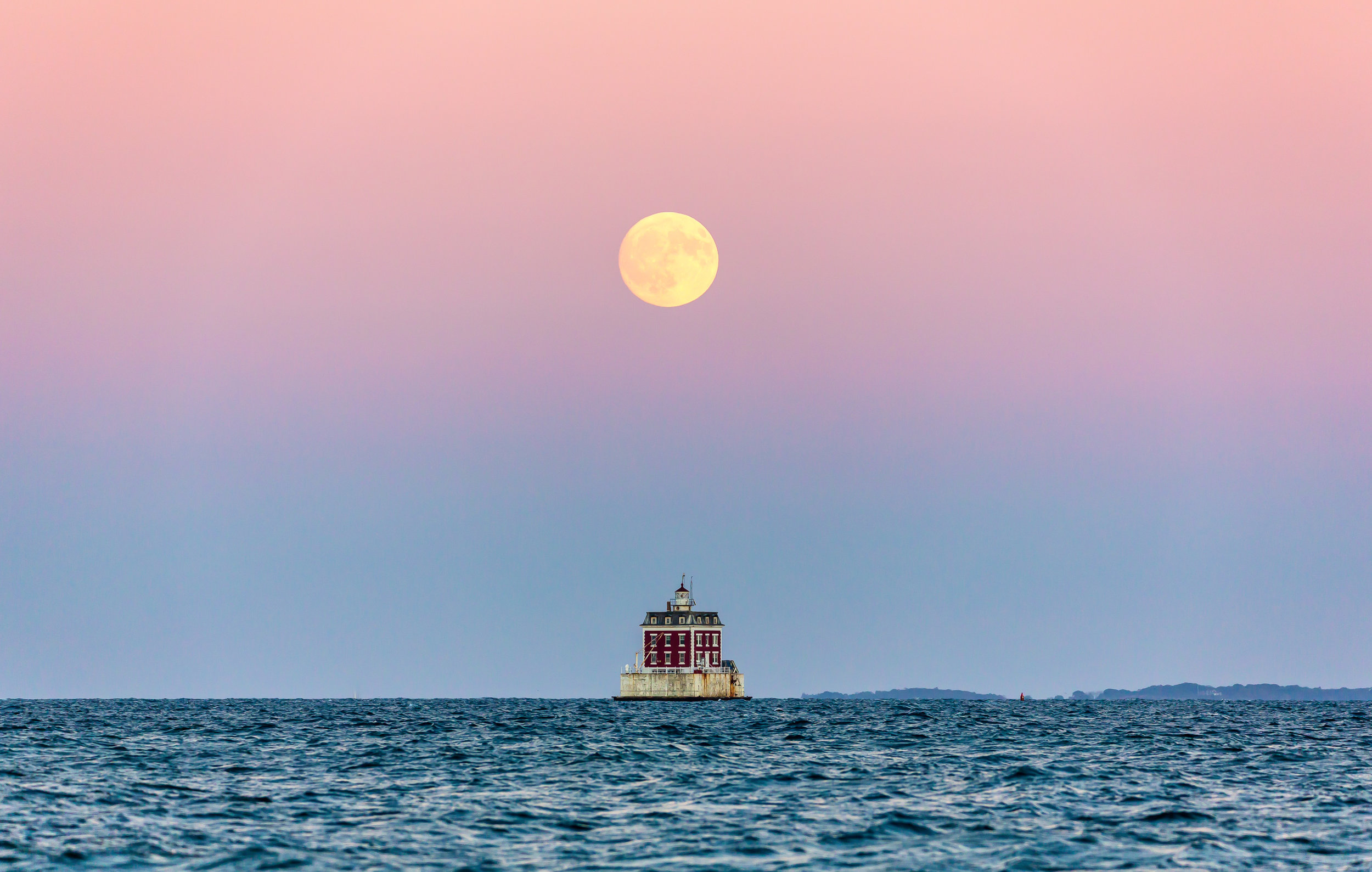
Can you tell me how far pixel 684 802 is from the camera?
109 ft

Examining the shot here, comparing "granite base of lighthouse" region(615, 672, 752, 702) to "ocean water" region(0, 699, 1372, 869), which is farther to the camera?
"granite base of lighthouse" region(615, 672, 752, 702)

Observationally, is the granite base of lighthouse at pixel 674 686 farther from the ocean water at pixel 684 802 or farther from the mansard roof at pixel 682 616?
the ocean water at pixel 684 802

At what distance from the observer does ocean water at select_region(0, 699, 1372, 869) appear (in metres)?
25.2

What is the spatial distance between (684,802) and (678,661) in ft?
431

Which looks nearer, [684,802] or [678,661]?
[684,802]

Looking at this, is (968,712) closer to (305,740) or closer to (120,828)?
(305,740)

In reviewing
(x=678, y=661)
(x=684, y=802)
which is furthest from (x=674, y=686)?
(x=684, y=802)

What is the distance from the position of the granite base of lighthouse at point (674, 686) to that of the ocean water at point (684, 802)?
96.8 metres

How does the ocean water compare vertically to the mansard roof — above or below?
below

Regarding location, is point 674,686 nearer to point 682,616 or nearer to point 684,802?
point 682,616

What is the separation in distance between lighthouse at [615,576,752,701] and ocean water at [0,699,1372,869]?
97.2 m

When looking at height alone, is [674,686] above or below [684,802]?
above

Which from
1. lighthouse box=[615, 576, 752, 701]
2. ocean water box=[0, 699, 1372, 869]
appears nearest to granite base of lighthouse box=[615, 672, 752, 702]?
lighthouse box=[615, 576, 752, 701]

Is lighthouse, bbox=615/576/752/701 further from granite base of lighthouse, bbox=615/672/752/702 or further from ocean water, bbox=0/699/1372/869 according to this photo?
ocean water, bbox=0/699/1372/869
